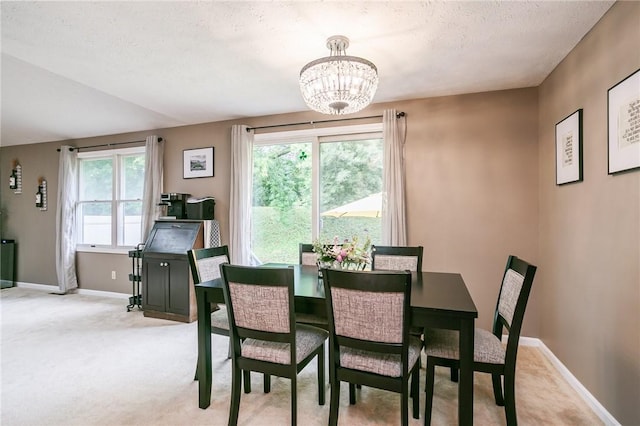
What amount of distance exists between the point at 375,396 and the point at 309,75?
221cm

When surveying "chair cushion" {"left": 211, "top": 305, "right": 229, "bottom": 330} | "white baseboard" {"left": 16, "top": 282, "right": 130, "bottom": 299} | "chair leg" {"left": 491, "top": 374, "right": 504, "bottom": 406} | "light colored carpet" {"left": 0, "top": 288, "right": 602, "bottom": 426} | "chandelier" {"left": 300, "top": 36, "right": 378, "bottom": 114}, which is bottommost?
"light colored carpet" {"left": 0, "top": 288, "right": 602, "bottom": 426}

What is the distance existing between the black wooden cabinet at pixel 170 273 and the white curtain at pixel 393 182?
2.34m

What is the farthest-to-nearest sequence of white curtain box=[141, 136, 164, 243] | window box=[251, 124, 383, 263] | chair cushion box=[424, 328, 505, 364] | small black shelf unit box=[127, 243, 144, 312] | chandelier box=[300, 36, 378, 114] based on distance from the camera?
white curtain box=[141, 136, 164, 243]
small black shelf unit box=[127, 243, 144, 312]
window box=[251, 124, 383, 263]
chandelier box=[300, 36, 378, 114]
chair cushion box=[424, 328, 505, 364]

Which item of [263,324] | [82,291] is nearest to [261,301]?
Answer: [263,324]

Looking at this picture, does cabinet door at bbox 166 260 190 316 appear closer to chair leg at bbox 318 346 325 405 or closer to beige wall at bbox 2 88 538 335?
chair leg at bbox 318 346 325 405

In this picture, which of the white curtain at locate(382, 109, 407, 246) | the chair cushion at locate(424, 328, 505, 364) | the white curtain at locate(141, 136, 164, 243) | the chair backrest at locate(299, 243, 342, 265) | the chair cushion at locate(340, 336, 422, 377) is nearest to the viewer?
the chair cushion at locate(340, 336, 422, 377)

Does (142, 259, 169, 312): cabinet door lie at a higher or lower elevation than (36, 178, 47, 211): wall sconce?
lower

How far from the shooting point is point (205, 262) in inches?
98.9

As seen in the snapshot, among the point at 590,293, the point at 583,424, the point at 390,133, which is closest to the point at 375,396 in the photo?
the point at 583,424

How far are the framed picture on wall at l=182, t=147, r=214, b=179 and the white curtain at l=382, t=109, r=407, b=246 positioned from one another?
2406mm

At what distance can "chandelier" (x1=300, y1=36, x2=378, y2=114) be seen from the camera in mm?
1858

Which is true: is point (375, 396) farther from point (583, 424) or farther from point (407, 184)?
point (407, 184)

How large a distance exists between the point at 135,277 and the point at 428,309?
419 centimetres

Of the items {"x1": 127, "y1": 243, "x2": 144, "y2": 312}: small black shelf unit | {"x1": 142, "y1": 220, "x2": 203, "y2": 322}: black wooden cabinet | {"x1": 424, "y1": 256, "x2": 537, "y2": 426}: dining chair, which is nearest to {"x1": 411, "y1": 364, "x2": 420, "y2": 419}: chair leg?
{"x1": 424, "y1": 256, "x2": 537, "y2": 426}: dining chair
